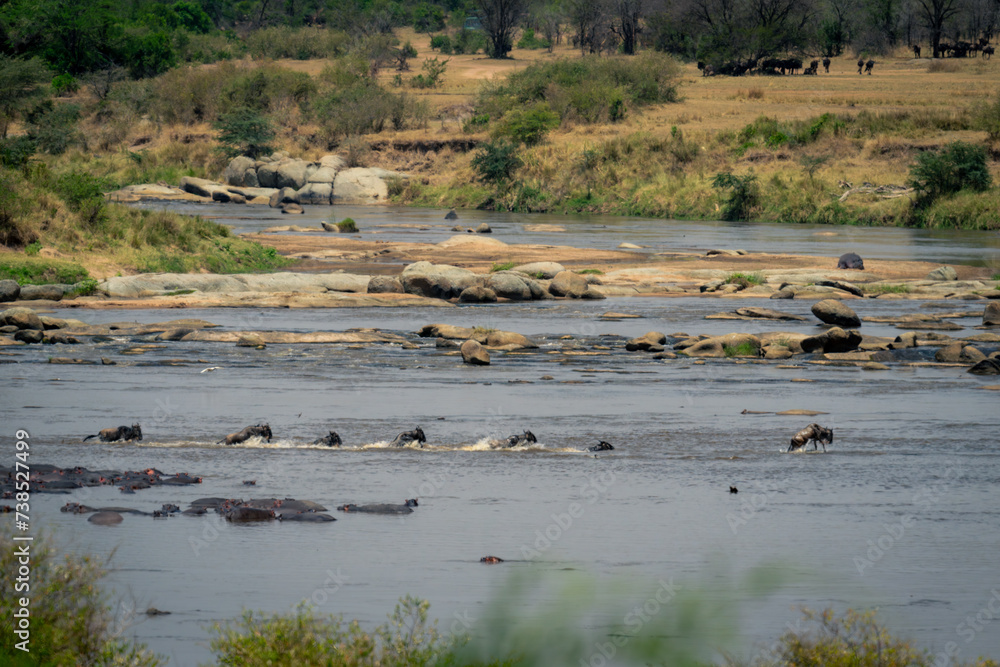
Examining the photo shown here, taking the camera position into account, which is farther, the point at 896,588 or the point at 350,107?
the point at 350,107

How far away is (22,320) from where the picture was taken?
73.2 ft

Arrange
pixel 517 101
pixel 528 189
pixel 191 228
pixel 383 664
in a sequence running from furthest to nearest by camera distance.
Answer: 1. pixel 517 101
2. pixel 528 189
3. pixel 191 228
4. pixel 383 664

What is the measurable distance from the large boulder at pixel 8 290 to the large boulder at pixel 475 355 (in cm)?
1234

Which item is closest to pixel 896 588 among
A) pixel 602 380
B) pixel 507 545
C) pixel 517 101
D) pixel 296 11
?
pixel 507 545

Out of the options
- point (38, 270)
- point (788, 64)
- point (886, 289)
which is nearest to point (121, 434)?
point (38, 270)

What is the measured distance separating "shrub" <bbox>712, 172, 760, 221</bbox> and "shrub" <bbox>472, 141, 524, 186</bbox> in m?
12.8

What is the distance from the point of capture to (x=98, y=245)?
31312 millimetres

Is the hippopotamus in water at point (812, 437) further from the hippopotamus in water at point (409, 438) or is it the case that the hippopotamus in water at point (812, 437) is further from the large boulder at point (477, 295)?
the large boulder at point (477, 295)

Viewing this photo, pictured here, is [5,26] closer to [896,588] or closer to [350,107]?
[350,107]

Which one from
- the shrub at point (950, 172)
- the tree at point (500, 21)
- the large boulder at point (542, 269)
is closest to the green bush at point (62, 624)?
the large boulder at point (542, 269)

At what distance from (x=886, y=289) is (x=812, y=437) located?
799 inches

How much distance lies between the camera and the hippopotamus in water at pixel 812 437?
13438 millimetres

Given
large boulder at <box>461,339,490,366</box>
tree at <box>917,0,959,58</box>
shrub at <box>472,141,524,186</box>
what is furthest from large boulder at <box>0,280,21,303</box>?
tree at <box>917,0,959,58</box>

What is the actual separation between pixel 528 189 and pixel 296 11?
6803 cm
